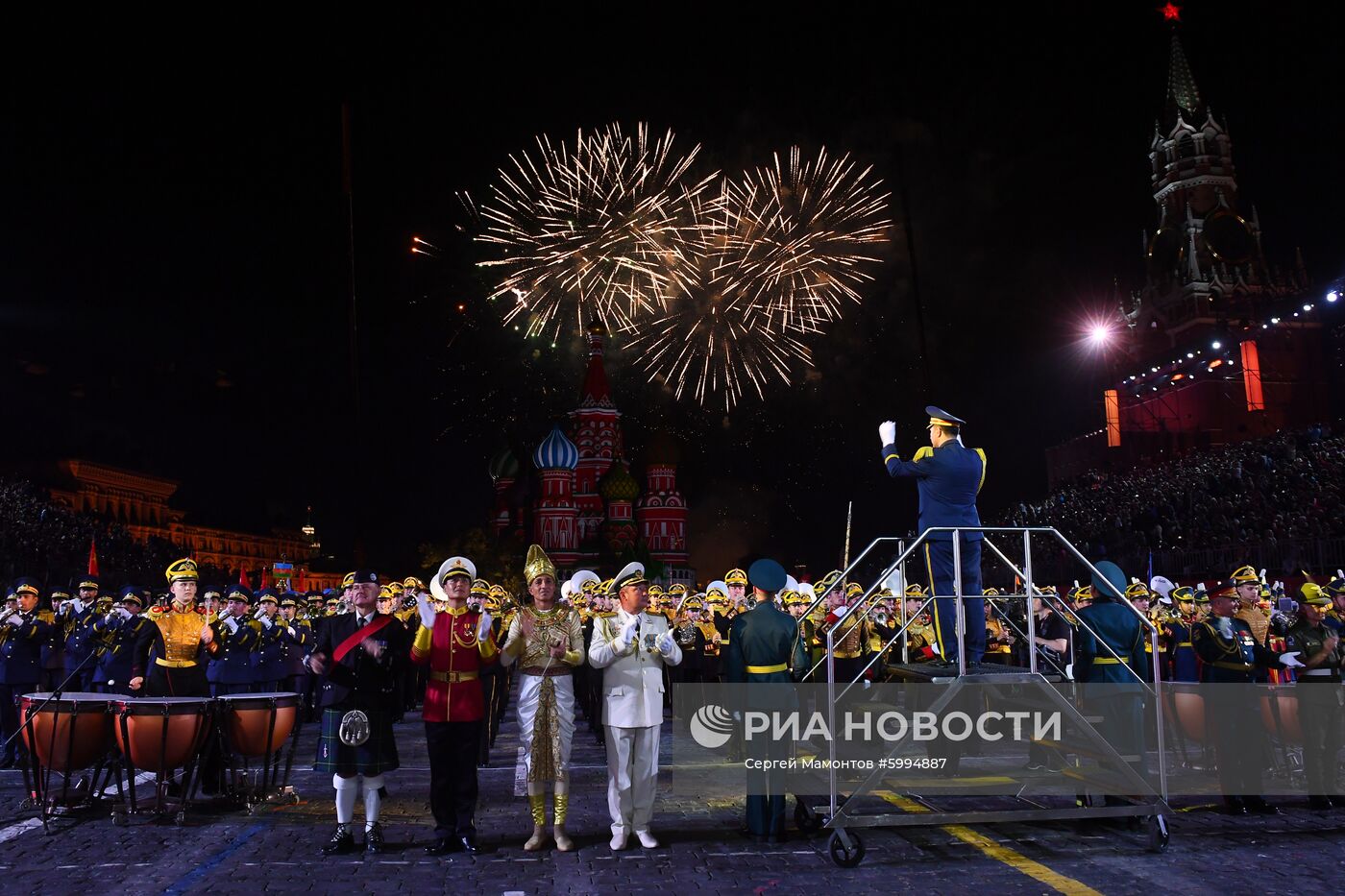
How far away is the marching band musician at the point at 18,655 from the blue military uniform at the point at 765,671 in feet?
29.6

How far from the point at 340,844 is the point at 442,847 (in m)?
0.75

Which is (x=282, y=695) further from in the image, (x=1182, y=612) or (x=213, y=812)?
(x=1182, y=612)

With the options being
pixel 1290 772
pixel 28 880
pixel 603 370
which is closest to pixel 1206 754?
pixel 1290 772

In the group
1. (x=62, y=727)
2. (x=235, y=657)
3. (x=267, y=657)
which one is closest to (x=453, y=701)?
(x=62, y=727)

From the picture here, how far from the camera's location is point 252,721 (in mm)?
8883

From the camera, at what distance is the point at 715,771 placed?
11297 millimetres

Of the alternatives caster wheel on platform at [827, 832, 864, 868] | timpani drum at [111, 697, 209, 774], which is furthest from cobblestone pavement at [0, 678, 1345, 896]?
timpani drum at [111, 697, 209, 774]

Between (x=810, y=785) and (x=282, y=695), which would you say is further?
(x=282, y=695)

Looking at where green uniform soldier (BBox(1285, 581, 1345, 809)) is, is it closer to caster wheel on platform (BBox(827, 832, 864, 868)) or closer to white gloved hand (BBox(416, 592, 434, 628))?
caster wheel on platform (BBox(827, 832, 864, 868))

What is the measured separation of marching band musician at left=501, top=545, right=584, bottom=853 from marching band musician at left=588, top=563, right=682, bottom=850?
0.31 m

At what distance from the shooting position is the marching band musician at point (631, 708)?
7465 millimetres

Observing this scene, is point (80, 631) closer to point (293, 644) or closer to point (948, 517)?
point (293, 644)

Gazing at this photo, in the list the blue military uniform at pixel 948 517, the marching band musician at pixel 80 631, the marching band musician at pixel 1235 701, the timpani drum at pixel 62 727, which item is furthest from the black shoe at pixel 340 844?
the marching band musician at pixel 1235 701

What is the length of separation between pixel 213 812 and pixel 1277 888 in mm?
8401
